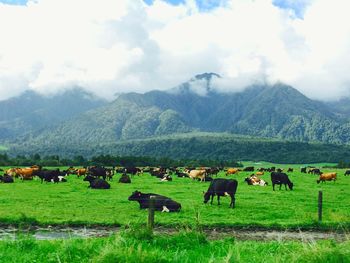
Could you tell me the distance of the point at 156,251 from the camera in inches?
368

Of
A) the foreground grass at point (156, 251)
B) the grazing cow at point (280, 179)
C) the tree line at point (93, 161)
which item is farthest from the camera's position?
the tree line at point (93, 161)

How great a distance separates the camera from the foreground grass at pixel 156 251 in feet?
28.4

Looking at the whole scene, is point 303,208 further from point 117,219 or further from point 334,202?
point 117,219

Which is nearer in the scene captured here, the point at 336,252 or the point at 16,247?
the point at 336,252

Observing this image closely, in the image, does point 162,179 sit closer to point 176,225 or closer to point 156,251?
point 176,225

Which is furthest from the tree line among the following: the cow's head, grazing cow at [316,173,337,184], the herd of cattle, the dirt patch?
the dirt patch

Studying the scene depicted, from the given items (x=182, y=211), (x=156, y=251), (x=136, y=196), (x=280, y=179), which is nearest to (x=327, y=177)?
(x=280, y=179)

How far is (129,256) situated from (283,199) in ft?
85.9

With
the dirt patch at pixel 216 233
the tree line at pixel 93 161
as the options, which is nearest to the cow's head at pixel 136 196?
the dirt patch at pixel 216 233

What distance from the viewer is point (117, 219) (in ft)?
72.6

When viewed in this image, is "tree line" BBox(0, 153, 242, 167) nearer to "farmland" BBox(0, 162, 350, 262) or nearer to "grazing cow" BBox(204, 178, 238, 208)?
"farmland" BBox(0, 162, 350, 262)

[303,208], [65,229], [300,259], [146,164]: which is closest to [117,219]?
[65,229]

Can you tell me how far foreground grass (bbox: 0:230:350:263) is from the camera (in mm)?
8664

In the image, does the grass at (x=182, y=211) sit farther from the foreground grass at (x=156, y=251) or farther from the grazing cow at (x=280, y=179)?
the grazing cow at (x=280, y=179)
